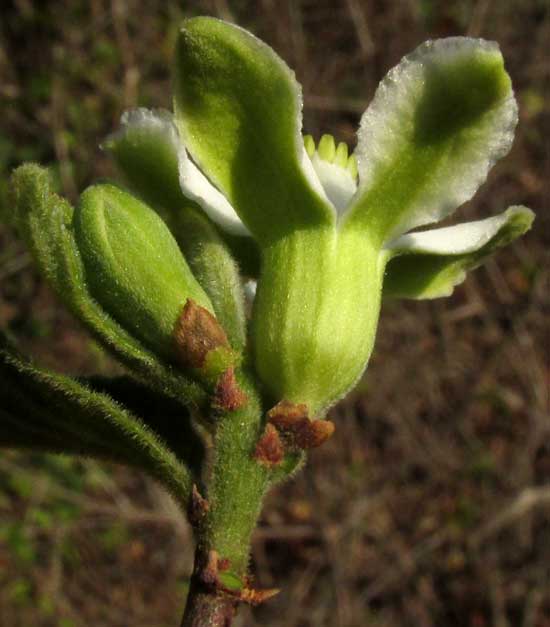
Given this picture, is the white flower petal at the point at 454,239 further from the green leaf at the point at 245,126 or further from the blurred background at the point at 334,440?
the blurred background at the point at 334,440

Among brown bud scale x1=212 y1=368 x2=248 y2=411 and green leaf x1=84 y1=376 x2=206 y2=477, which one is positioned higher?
brown bud scale x1=212 y1=368 x2=248 y2=411

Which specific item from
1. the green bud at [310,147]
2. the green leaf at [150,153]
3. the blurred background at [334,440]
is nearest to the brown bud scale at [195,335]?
the green leaf at [150,153]

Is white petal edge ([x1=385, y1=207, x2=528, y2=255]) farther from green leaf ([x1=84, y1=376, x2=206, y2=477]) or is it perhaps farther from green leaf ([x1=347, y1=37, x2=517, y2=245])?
green leaf ([x1=84, y1=376, x2=206, y2=477])

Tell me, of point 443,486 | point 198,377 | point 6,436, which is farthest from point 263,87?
point 443,486

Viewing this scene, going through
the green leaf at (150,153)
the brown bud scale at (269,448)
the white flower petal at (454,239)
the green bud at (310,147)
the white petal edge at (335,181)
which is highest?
the green leaf at (150,153)

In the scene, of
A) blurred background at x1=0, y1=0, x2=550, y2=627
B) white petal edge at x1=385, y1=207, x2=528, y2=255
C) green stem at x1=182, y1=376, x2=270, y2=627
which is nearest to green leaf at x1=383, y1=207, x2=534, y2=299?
white petal edge at x1=385, y1=207, x2=528, y2=255
